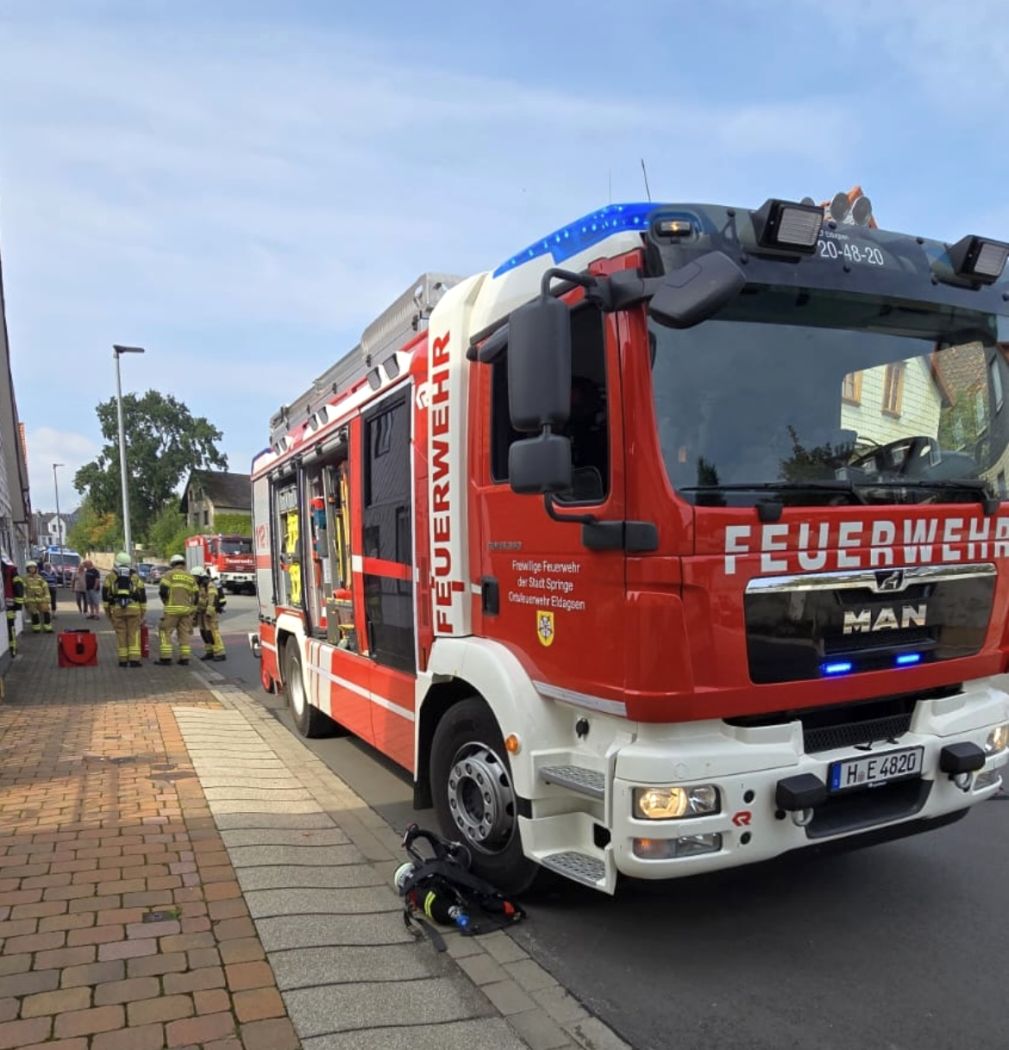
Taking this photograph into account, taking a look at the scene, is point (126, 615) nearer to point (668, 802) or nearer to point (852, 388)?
point (668, 802)

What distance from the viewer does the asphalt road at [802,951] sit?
9.04 ft

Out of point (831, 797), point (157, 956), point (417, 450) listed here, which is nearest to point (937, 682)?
point (831, 797)

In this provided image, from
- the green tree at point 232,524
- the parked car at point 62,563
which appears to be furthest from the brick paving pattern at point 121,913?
the green tree at point 232,524

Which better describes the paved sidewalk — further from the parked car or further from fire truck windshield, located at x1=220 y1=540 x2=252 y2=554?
the parked car

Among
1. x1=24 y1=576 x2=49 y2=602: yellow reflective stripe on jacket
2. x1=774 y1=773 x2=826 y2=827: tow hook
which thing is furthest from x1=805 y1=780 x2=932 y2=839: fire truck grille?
x1=24 y1=576 x2=49 y2=602: yellow reflective stripe on jacket

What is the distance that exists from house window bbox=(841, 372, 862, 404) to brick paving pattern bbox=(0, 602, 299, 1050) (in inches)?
118

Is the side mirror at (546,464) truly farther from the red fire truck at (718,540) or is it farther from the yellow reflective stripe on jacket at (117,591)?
the yellow reflective stripe on jacket at (117,591)

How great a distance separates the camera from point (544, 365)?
2.87 meters

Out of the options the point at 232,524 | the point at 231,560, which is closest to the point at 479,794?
the point at 231,560

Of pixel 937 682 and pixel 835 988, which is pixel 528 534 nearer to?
pixel 937 682

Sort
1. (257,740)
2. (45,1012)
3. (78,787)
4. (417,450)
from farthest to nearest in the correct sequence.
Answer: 1. (257,740)
2. (78,787)
3. (417,450)
4. (45,1012)

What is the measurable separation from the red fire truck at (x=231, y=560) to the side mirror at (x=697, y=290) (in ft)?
112

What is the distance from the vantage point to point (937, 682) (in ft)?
11.0

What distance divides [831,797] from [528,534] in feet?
5.04
